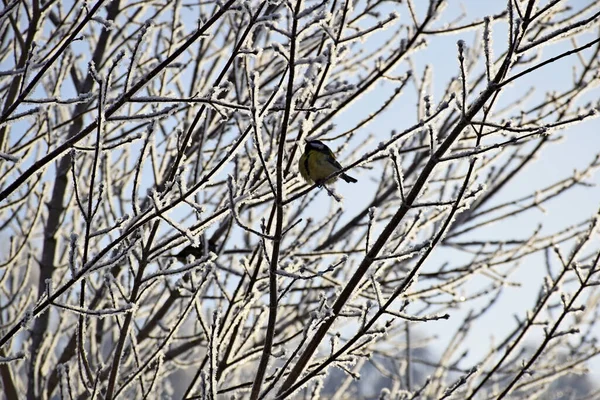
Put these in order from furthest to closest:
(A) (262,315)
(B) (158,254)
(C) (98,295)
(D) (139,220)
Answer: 1. (C) (98,295)
2. (A) (262,315)
3. (B) (158,254)
4. (D) (139,220)

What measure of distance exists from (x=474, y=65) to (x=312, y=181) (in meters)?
2.11

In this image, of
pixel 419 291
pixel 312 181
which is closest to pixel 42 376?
pixel 312 181

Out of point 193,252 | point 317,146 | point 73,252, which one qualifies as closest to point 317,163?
point 317,146

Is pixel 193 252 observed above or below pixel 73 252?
above

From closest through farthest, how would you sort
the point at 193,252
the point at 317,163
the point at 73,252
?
the point at 73,252
the point at 317,163
the point at 193,252

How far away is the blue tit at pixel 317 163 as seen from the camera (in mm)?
3346

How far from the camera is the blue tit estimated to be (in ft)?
11.0

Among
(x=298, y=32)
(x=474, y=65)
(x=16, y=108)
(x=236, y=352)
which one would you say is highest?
(x=474, y=65)

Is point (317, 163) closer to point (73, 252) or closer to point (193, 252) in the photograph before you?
point (193, 252)

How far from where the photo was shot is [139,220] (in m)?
2.31

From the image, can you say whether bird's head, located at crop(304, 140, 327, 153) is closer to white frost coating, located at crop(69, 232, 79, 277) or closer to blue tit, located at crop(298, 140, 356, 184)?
blue tit, located at crop(298, 140, 356, 184)

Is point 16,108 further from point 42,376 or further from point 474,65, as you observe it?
point 474,65

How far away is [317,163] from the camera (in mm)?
3420

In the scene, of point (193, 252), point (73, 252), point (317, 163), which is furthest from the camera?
point (193, 252)
